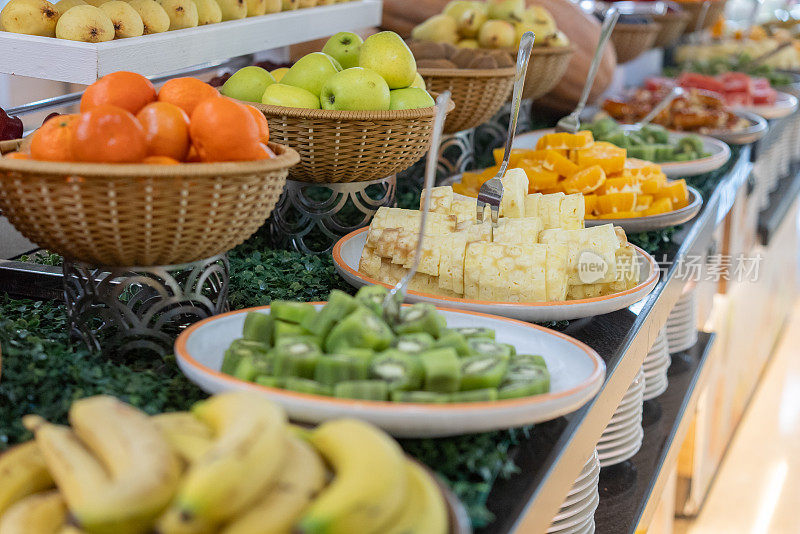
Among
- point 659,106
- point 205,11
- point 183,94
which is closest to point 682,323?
point 659,106

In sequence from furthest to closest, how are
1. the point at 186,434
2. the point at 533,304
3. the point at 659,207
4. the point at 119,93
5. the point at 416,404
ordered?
the point at 659,207 < the point at 533,304 < the point at 119,93 < the point at 416,404 < the point at 186,434

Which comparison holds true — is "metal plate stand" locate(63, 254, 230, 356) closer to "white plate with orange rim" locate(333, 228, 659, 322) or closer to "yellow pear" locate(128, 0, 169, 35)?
"white plate with orange rim" locate(333, 228, 659, 322)

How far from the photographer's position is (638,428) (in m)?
1.55

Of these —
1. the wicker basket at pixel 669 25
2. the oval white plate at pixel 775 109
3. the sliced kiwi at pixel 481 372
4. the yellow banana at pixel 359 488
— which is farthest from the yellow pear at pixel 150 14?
the wicker basket at pixel 669 25

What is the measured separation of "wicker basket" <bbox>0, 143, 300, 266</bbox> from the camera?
34.4 inches

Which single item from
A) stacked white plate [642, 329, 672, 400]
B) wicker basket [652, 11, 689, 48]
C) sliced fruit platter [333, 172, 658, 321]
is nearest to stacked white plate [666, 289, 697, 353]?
stacked white plate [642, 329, 672, 400]

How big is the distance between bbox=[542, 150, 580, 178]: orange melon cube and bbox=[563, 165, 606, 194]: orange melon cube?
0.02 meters

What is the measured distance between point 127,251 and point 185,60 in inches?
20.0

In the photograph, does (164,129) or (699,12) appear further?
(699,12)

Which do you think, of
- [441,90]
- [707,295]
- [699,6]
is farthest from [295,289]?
[699,6]

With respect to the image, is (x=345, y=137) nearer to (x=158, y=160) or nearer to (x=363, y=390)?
(x=158, y=160)

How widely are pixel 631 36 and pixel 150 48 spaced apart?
221 cm

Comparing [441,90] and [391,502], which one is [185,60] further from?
[391,502]

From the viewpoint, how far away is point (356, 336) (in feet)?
2.83
